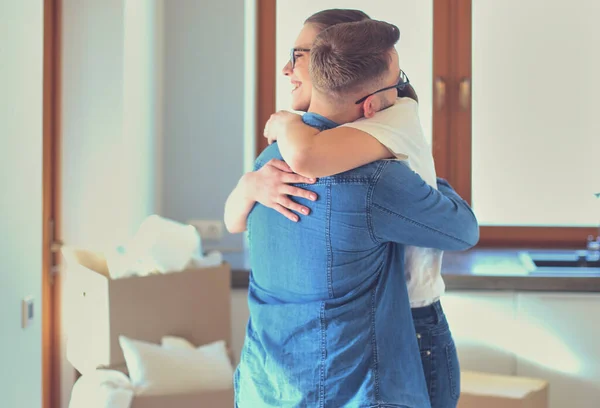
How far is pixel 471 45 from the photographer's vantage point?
3.30 metres

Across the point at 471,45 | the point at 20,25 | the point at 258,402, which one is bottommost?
the point at 258,402

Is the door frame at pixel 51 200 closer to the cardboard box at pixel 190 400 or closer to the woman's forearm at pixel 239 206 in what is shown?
the cardboard box at pixel 190 400

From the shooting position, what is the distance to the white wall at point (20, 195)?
75.4 inches

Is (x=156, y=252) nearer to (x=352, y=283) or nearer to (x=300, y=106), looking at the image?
(x=300, y=106)

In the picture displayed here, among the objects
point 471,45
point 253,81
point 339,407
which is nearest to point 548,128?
point 471,45

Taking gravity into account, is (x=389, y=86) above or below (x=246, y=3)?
below

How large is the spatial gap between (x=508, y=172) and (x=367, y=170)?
2284 mm

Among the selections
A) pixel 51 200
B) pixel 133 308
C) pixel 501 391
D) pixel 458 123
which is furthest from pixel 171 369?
pixel 458 123

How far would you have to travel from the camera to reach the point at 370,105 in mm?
1212

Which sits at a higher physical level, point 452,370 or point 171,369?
point 452,370

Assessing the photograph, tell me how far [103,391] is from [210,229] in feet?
3.64

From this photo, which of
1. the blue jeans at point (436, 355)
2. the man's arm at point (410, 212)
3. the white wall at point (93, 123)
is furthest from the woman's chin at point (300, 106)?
the white wall at point (93, 123)

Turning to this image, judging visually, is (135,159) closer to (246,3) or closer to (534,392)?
(246,3)

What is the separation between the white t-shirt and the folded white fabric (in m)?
1.12
